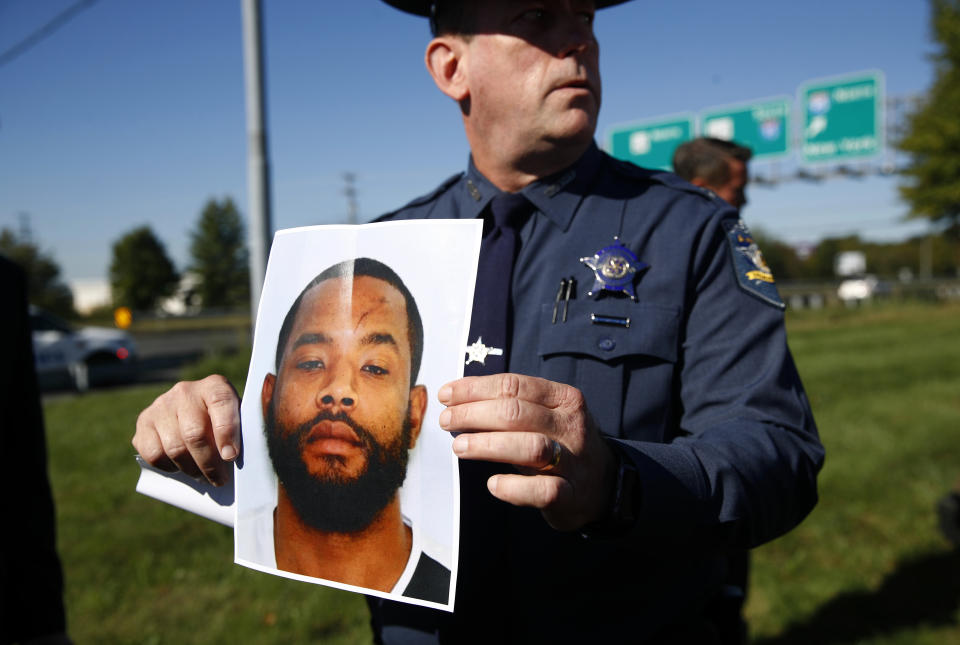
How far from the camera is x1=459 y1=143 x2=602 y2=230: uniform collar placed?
1509mm

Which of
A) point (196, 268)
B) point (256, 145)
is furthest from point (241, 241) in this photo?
point (256, 145)

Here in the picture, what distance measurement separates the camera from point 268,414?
1.06m

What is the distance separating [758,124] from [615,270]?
17.0 metres

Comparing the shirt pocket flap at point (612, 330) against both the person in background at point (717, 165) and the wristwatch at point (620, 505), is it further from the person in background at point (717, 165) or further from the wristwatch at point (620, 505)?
the person in background at point (717, 165)

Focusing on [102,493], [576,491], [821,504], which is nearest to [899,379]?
[821,504]

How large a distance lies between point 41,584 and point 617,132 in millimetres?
16646

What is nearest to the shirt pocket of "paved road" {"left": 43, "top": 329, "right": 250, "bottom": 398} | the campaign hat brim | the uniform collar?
the uniform collar

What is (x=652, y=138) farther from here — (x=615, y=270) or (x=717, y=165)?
(x=615, y=270)

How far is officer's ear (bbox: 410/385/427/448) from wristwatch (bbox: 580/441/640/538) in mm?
281

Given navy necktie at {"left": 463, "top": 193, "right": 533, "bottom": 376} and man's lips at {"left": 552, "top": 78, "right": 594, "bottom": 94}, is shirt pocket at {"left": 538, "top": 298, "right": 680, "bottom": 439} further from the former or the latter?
man's lips at {"left": 552, "top": 78, "right": 594, "bottom": 94}

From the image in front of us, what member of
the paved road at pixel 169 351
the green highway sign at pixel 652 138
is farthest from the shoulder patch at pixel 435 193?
the green highway sign at pixel 652 138

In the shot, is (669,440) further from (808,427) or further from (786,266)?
(786,266)

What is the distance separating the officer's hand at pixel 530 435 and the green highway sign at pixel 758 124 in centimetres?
1679

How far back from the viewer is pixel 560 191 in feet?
5.00
